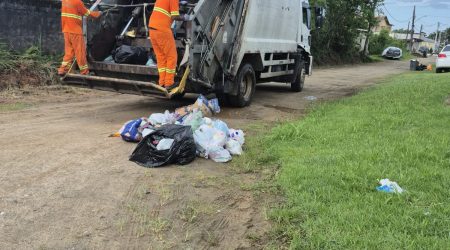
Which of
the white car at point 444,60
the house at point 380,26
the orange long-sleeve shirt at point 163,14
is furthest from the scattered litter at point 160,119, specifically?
the house at point 380,26

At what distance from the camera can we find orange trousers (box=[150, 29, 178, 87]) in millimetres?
7273

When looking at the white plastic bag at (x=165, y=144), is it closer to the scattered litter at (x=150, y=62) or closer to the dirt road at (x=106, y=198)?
the dirt road at (x=106, y=198)

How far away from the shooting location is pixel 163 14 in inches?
285

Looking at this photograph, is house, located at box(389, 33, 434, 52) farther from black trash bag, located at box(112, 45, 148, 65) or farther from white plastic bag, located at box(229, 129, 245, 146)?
white plastic bag, located at box(229, 129, 245, 146)

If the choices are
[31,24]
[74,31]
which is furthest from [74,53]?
[31,24]

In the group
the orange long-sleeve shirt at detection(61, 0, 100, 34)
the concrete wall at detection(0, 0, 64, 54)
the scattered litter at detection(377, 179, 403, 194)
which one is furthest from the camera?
the concrete wall at detection(0, 0, 64, 54)

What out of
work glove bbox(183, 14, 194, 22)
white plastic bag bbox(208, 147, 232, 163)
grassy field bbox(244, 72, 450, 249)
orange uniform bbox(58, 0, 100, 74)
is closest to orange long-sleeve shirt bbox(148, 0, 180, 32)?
work glove bbox(183, 14, 194, 22)

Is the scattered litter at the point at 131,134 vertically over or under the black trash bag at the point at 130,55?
under

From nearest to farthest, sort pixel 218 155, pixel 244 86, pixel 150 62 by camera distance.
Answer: pixel 218 155
pixel 150 62
pixel 244 86

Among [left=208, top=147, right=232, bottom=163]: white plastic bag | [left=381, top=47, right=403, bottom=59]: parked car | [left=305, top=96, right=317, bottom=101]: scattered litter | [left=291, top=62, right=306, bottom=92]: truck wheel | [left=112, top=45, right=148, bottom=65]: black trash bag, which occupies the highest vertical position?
[left=381, top=47, right=403, bottom=59]: parked car

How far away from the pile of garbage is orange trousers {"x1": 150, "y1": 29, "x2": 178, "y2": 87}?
915 mm

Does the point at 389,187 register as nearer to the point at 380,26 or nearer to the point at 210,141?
the point at 210,141

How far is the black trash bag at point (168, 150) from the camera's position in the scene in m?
5.13

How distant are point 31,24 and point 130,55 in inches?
191
